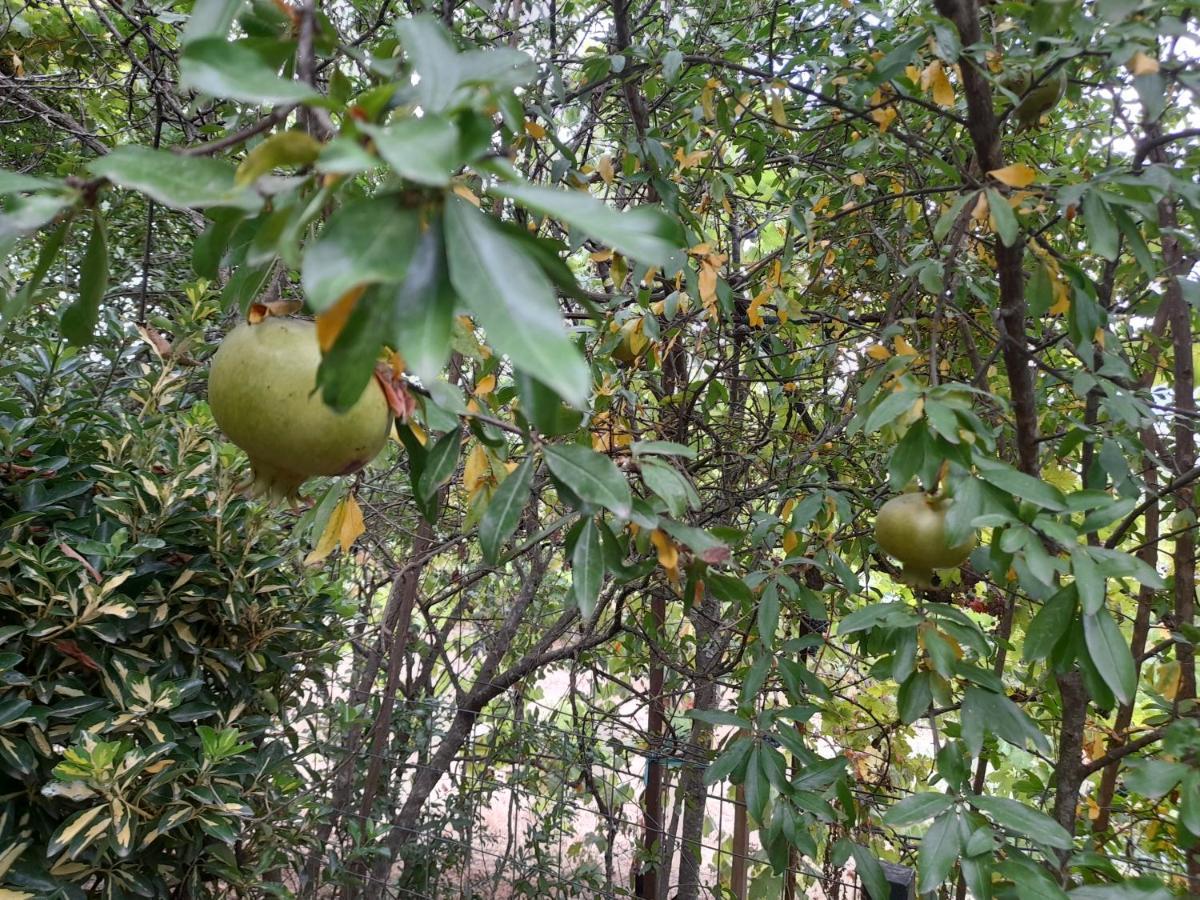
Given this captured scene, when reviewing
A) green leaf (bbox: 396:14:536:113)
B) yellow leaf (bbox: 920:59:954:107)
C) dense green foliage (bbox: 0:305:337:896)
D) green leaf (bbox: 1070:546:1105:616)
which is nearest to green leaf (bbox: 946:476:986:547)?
green leaf (bbox: 1070:546:1105:616)

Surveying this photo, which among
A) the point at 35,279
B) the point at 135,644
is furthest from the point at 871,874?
the point at 135,644

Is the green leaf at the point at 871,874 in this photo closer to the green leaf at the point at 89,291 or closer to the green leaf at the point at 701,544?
the green leaf at the point at 701,544

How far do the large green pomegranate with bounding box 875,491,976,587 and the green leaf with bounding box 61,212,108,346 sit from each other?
1182mm

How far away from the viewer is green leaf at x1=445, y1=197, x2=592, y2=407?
0.39m

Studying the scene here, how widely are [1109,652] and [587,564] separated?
66 cm

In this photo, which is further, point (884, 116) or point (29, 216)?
point (884, 116)

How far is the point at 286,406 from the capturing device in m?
0.68

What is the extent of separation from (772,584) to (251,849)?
1413 mm

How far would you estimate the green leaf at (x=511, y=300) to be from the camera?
39 centimetres

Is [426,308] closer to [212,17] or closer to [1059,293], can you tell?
[212,17]

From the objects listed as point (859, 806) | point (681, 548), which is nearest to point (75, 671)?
point (681, 548)

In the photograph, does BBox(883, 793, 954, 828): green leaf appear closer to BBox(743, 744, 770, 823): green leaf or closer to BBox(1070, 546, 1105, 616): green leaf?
BBox(743, 744, 770, 823): green leaf

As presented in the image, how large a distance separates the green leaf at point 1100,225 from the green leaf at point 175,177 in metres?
1.15

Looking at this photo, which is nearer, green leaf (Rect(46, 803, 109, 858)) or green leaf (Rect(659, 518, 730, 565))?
green leaf (Rect(659, 518, 730, 565))
